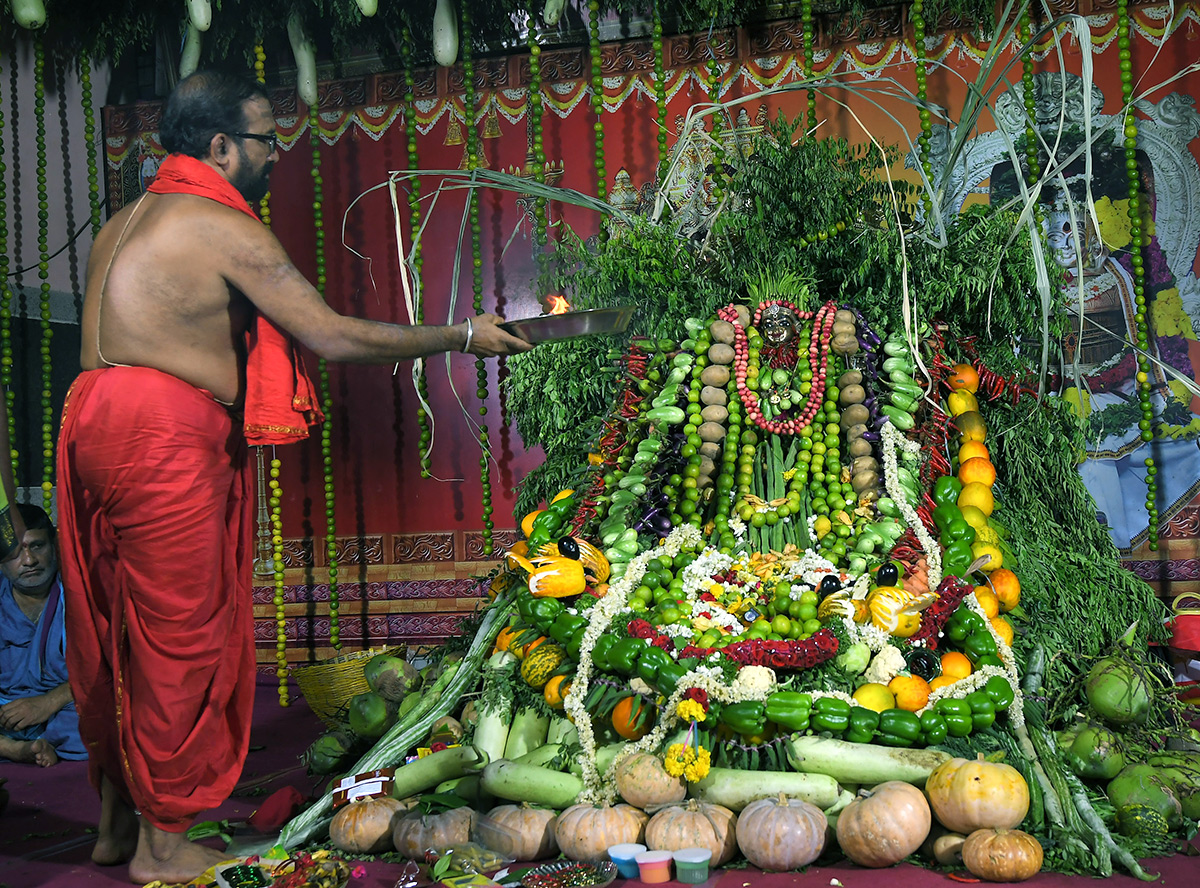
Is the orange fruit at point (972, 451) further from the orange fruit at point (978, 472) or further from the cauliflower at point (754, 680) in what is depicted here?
the cauliflower at point (754, 680)

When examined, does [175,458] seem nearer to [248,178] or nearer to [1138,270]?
[248,178]

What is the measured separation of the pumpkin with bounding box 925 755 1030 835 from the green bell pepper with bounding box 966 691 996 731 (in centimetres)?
24

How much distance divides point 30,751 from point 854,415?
321 centimetres

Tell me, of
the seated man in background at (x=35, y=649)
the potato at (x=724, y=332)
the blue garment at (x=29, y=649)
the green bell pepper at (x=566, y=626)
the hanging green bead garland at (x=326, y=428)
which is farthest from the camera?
the hanging green bead garland at (x=326, y=428)

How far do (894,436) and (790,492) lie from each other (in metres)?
0.36

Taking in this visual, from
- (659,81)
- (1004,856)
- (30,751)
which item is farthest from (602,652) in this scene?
(659,81)

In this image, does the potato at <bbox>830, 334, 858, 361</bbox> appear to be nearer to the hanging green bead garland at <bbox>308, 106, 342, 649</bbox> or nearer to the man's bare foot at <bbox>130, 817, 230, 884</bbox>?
the man's bare foot at <bbox>130, 817, 230, 884</bbox>

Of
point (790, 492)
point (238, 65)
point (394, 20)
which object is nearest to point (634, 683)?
point (790, 492)

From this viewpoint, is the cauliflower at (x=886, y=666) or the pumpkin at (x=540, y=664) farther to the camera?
the pumpkin at (x=540, y=664)

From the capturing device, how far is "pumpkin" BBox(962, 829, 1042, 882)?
2.20 m

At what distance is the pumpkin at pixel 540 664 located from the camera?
2.93m

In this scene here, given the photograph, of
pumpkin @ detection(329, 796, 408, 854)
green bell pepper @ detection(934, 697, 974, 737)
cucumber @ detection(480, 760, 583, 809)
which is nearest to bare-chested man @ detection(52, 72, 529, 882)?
pumpkin @ detection(329, 796, 408, 854)

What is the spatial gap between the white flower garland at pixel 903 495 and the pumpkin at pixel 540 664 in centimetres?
107

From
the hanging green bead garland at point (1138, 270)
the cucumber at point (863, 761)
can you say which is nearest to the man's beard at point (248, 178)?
the cucumber at point (863, 761)
